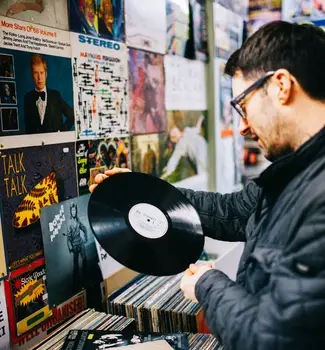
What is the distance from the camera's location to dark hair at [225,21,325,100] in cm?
97

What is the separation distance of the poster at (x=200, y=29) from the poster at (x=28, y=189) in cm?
128

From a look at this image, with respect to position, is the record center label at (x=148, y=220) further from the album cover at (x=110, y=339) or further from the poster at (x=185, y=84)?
the poster at (x=185, y=84)

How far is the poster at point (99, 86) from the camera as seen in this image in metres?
1.61

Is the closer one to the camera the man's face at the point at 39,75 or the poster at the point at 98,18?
the man's face at the point at 39,75

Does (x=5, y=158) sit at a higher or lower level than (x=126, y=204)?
higher

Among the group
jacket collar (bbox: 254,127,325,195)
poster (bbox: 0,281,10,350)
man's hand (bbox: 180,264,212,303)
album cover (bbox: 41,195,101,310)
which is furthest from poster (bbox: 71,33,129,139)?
jacket collar (bbox: 254,127,325,195)

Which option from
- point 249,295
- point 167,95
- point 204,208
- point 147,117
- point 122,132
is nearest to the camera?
point 249,295

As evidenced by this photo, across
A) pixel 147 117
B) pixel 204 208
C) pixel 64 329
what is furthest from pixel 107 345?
pixel 147 117

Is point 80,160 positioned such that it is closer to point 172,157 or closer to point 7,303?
point 7,303

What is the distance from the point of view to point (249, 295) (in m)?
0.92

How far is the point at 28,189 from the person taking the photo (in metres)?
1.41

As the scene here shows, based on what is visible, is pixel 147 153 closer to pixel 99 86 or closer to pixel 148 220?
pixel 99 86

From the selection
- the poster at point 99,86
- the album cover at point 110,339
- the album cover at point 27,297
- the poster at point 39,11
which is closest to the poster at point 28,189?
the album cover at point 27,297

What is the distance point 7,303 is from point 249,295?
80 cm
